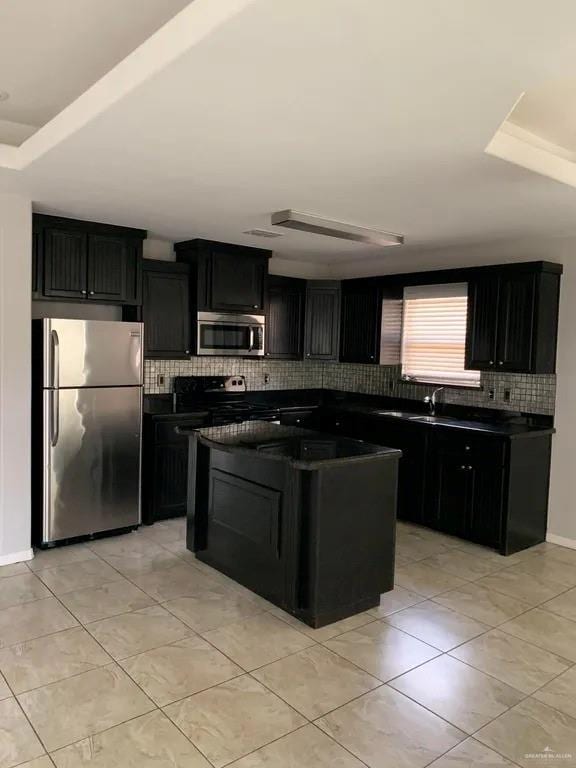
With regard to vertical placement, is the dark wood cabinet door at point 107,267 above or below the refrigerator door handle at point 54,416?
above

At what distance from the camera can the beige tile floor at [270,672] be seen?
2275 millimetres

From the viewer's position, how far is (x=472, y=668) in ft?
9.46

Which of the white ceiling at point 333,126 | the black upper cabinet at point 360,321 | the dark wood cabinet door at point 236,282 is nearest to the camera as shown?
the white ceiling at point 333,126

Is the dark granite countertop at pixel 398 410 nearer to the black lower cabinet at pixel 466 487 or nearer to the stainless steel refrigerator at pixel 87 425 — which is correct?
the black lower cabinet at pixel 466 487

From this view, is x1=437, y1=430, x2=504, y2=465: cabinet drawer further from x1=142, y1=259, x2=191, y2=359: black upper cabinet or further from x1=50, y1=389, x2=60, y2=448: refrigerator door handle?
x1=50, y1=389, x2=60, y2=448: refrigerator door handle

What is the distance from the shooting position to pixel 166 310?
5.10m

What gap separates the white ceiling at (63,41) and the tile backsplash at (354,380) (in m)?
2.71

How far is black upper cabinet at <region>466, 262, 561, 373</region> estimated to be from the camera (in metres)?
4.52

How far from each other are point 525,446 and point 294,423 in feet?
7.17

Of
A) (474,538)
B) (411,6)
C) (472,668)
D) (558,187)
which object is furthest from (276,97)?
(474,538)

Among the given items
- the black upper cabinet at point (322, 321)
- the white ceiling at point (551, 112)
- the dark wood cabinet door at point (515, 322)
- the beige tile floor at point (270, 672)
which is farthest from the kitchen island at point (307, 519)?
the black upper cabinet at point (322, 321)

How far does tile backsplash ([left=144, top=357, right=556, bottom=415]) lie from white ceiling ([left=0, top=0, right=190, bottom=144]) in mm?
2714

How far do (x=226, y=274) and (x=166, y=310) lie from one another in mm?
650

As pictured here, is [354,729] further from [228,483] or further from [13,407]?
[13,407]
